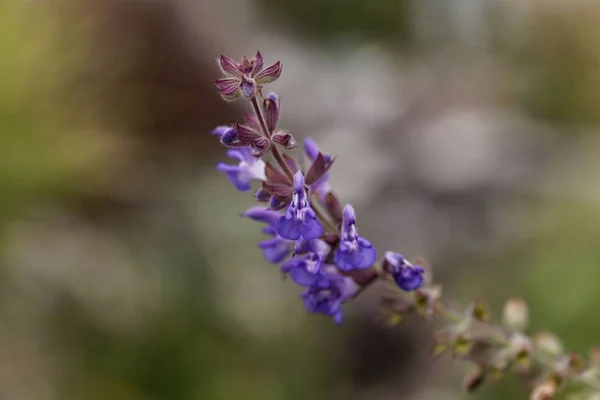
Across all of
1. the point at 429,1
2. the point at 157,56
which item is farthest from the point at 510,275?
the point at 429,1

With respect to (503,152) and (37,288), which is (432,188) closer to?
(503,152)

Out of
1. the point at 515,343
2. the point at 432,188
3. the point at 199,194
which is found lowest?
the point at 515,343

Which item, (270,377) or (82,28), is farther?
(82,28)

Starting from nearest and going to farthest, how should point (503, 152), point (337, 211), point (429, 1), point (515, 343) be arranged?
1. point (337, 211)
2. point (515, 343)
3. point (503, 152)
4. point (429, 1)

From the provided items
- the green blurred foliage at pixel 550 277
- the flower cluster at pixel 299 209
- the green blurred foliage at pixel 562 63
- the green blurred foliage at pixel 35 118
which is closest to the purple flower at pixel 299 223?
the flower cluster at pixel 299 209

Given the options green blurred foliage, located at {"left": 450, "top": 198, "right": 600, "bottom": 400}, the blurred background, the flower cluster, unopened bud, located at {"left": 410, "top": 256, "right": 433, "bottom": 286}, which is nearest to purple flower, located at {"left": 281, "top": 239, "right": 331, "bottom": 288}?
the flower cluster

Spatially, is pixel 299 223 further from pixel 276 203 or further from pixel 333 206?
pixel 333 206

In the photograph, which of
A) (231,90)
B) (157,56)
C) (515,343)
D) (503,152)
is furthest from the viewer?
(157,56)
